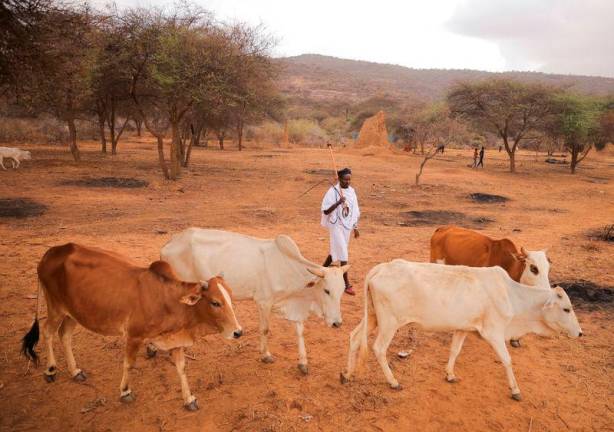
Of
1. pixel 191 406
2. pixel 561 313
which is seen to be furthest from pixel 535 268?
pixel 191 406

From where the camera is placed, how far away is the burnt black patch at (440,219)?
1301 centimetres

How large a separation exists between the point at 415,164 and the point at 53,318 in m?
26.2

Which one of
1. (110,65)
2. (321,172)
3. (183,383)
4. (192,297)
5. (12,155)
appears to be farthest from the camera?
(321,172)

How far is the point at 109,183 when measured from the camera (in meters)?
16.5

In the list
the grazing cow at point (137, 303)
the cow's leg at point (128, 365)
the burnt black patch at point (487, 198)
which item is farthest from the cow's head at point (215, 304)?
the burnt black patch at point (487, 198)

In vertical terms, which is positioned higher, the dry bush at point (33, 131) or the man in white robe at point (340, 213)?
the dry bush at point (33, 131)

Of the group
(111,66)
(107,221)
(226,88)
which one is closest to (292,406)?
(107,221)

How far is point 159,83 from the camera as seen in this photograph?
16062 mm

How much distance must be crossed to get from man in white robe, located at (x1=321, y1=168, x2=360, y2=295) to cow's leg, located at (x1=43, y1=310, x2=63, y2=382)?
408 centimetres

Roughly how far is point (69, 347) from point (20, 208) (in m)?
9.20

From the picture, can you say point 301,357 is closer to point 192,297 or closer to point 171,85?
point 192,297

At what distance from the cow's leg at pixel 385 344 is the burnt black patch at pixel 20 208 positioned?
412 inches

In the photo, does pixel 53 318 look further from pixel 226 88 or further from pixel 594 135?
pixel 594 135

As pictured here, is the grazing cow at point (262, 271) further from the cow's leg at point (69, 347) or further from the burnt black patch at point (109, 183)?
the burnt black patch at point (109, 183)
